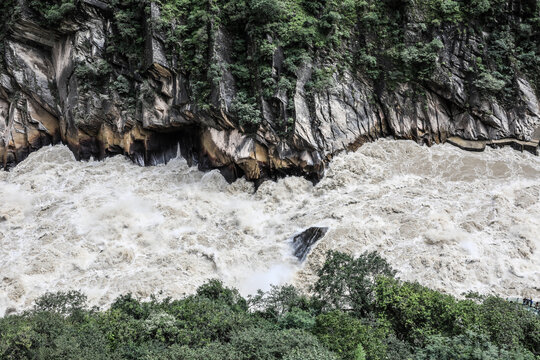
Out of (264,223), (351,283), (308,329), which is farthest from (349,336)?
(264,223)

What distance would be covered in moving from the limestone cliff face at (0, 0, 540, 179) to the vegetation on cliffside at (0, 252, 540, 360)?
36.1 ft

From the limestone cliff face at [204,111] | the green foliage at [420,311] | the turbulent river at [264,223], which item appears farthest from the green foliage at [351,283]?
the limestone cliff face at [204,111]

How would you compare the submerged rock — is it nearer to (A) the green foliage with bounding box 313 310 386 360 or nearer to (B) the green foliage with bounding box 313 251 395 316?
(B) the green foliage with bounding box 313 251 395 316

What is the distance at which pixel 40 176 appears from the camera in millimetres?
27875

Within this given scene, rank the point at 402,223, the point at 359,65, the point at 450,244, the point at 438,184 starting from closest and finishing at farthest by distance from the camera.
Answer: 1. the point at 450,244
2. the point at 402,223
3. the point at 438,184
4. the point at 359,65

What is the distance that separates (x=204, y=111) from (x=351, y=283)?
14.7 m

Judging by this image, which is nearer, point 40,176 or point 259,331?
point 259,331

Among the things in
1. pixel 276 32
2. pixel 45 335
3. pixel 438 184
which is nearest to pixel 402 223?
pixel 438 184

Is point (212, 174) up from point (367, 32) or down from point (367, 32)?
down

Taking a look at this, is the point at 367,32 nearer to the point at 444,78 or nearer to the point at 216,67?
the point at 444,78

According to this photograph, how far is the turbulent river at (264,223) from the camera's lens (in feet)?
63.6

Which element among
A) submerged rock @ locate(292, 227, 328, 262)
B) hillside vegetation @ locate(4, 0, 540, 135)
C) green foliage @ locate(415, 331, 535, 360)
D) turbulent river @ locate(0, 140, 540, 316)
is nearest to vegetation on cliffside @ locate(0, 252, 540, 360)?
green foliage @ locate(415, 331, 535, 360)

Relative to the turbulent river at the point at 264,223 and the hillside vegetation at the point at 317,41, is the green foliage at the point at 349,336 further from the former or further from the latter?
the hillside vegetation at the point at 317,41

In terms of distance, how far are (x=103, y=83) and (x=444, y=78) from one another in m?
22.1
